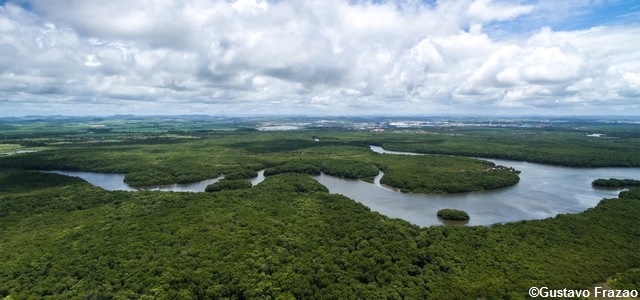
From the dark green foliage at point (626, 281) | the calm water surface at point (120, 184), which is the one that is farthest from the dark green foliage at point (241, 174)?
the dark green foliage at point (626, 281)

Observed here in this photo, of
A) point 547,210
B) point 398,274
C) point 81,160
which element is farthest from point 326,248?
point 81,160

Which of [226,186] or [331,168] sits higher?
[331,168]

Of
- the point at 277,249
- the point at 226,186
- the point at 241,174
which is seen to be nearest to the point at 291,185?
the point at 226,186

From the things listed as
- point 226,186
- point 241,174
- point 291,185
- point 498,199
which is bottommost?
point 498,199

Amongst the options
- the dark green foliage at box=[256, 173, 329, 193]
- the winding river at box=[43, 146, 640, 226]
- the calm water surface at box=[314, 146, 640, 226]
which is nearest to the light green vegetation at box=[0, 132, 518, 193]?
the winding river at box=[43, 146, 640, 226]

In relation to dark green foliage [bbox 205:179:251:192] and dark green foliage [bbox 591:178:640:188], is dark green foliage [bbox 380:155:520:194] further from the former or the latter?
dark green foliage [bbox 205:179:251:192]

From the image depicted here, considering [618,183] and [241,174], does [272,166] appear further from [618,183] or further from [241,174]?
[618,183]
